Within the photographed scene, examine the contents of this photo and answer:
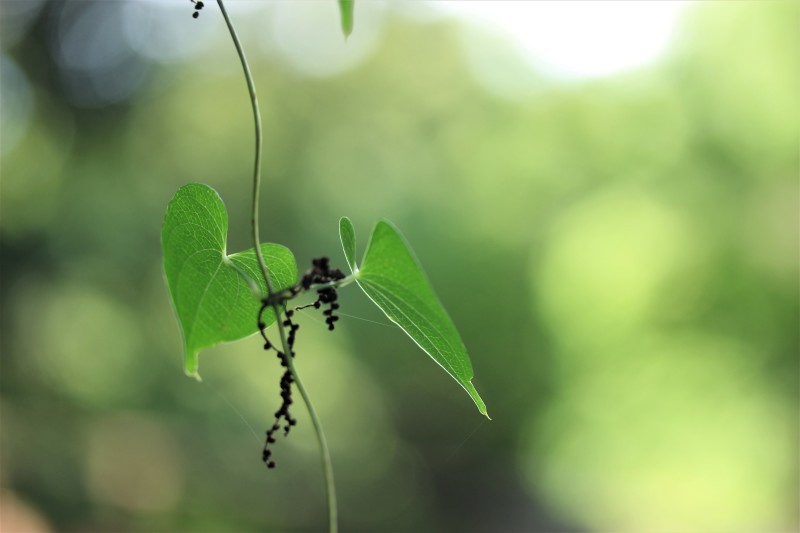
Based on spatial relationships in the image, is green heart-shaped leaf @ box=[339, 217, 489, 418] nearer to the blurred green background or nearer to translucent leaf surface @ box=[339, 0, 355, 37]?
translucent leaf surface @ box=[339, 0, 355, 37]

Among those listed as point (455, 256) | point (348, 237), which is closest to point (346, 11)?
point (348, 237)

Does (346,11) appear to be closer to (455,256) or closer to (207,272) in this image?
(207,272)

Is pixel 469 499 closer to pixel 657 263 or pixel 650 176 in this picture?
pixel 657 263

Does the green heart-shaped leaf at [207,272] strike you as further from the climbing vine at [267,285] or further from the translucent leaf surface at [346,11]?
the translucent leaf surface at [346,11]

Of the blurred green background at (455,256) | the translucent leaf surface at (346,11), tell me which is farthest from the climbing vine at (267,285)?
the blurred green background at (455,256)

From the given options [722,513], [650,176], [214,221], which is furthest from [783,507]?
[214,221]

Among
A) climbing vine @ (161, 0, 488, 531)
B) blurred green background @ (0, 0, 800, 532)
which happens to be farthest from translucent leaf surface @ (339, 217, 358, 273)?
blurred green background @ (0, 0, 800, 532)
